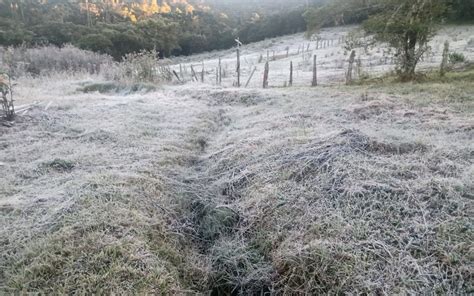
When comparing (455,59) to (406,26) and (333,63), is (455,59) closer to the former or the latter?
(406,26)

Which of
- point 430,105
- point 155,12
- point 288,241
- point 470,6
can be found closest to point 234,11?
point 155,12

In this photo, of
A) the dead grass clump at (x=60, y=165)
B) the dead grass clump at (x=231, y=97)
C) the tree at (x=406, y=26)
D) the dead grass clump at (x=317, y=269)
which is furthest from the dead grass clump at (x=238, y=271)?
the tree at (x=406, y=26)

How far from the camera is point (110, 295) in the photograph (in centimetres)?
209

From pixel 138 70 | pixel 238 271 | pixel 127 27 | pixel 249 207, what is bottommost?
pixel 238 271

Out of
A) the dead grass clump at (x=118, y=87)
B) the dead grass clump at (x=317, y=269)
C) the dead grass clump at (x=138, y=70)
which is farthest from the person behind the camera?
the dead grass clump at (x=138, y=70)

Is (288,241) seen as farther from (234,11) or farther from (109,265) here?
(234,11)

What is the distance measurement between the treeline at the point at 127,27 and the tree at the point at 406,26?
53.5 ft

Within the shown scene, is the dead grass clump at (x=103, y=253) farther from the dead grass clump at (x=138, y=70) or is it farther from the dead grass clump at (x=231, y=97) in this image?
the dead grass clump at (x=138, y=70)

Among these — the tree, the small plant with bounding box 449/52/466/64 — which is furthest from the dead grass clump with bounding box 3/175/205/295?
the small plant with bounding box 449/52/466/64

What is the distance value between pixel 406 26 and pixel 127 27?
24564mm

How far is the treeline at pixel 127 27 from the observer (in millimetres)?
23359

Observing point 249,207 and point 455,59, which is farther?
point 455,59

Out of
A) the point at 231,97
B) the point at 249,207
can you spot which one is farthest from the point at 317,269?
the point at 231,97

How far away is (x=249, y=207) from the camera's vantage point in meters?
3.19
